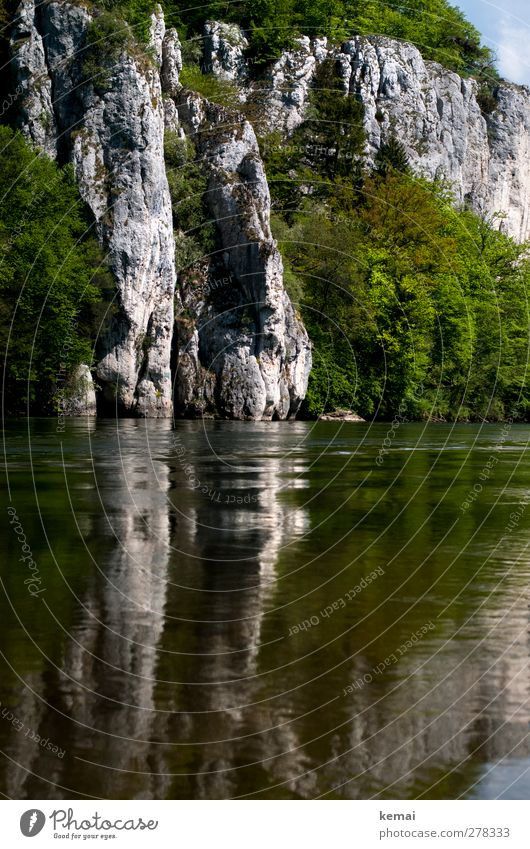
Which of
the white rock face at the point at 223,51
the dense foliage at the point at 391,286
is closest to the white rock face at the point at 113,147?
the dense foliage at the point at 391,286

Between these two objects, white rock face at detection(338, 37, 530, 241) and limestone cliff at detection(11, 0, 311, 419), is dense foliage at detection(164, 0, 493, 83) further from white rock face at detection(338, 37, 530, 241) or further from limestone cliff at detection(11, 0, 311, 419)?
limestone cliff at detection(11, 0, 311, 419)

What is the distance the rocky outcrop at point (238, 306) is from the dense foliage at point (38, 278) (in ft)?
31.9

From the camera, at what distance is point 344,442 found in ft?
138

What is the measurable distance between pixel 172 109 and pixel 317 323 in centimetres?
2055

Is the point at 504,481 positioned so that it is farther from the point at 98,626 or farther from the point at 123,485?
the point at 98,626

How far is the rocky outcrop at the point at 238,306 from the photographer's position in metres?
67.6

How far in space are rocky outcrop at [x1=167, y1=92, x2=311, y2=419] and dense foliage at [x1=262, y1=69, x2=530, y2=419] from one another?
16.9 ft

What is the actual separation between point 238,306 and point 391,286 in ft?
57.1

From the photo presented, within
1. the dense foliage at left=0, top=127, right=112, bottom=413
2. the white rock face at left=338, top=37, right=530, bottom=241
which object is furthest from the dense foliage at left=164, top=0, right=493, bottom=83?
the dense foliage at left=0, top=127, right=112, bottom=413

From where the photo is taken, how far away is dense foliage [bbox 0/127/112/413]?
5469 centimetres

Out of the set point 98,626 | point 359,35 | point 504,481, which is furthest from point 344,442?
point 359,35

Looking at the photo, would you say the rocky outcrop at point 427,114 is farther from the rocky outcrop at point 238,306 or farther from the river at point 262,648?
the river at point 262,648

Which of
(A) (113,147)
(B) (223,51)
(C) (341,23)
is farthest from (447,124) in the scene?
(A) (113,147)

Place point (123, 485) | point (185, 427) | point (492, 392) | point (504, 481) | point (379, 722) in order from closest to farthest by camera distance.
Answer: point (379, 722) → point (123, 485) → point (504, 481) → point (185, 427) → point (492, 392)
